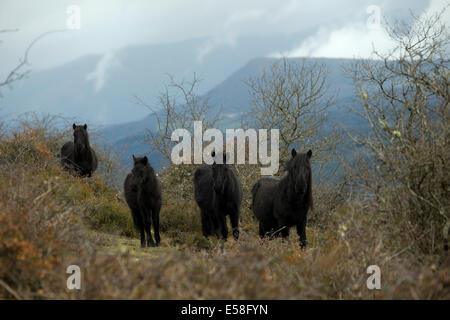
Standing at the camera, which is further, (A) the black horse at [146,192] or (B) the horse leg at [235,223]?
(B) the horse leg at [235,223]

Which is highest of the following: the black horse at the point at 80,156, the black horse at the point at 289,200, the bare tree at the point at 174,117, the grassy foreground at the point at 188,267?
the bare tree at the point at 174,117

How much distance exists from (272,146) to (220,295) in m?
12.0

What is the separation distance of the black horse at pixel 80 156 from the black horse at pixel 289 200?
7.04 meters

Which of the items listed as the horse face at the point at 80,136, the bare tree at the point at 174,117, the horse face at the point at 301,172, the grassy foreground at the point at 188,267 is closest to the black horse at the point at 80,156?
the horse face at the point at 80,136

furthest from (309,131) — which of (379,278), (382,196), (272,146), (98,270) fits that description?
(98,270)

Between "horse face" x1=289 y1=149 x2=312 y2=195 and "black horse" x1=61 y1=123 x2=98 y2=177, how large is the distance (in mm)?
8650

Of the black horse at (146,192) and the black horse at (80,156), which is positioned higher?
the black horse at (80,156)

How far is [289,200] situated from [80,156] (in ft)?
28.7

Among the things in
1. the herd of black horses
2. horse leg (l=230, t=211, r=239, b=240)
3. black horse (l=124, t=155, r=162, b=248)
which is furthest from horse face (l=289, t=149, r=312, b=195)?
black horse (l=124, t=155, r=162, b=248)

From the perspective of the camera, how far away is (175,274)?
16.8 feet

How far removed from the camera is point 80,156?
600 inches

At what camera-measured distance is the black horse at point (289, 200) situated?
873cm

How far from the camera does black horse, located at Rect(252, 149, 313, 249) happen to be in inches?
344

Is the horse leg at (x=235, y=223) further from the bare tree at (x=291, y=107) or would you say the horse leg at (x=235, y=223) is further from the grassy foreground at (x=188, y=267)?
the bare tree at (x=291, y=107)
